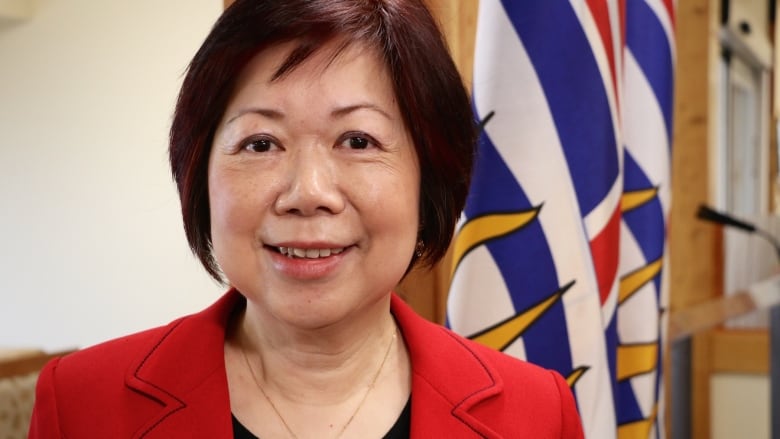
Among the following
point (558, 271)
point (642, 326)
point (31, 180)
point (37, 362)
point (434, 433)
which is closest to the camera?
point (434, 433)

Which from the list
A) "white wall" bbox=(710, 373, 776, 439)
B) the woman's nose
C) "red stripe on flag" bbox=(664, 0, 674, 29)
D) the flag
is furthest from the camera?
"white wall" bbox=(710, 373, 776, 439)

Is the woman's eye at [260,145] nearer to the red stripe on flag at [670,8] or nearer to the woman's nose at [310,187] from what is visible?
the woman's nose at [310,187]

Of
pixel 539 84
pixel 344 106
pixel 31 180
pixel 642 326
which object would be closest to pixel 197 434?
pixel 344 106

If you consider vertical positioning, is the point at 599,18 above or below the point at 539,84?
above

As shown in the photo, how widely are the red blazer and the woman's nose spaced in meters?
0.26

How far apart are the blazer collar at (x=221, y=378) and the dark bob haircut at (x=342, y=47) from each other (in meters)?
0.11

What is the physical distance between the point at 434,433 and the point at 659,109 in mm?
938

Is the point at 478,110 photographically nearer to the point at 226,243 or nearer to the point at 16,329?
the point at 226,243

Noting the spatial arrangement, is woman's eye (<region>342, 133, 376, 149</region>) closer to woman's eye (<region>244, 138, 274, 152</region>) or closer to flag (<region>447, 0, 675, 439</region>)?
woman's eye (<region>244, 138, 274, 152</region>)

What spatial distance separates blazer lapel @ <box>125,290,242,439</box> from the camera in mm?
1072

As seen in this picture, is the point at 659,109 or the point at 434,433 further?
the point at 659,109

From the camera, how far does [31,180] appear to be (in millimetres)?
3088

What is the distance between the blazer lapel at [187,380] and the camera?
1072mm

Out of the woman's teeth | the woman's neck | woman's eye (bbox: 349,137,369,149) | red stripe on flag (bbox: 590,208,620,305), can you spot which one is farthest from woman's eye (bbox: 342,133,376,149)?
red stripe on flag (bbox: 590,208,620,305)
